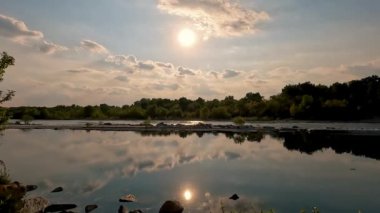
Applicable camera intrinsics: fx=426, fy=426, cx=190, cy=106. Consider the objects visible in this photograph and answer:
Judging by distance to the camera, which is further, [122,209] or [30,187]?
[30,187]

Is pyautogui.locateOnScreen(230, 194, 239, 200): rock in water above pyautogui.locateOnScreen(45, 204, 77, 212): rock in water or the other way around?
the other way around

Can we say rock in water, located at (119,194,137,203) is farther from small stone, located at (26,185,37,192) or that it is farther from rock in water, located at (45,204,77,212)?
small stone, located at (26,185,37,192)

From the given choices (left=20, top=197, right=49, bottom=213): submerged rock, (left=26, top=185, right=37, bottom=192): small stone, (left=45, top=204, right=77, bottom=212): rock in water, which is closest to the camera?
(left=20, top=197, right=49, bottom=213): submerged rock

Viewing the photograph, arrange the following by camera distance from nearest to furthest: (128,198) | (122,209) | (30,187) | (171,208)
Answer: (122,209)
(171,208)
(128,198)
(30,187)

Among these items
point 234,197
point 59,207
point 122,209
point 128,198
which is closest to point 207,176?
point 234,197

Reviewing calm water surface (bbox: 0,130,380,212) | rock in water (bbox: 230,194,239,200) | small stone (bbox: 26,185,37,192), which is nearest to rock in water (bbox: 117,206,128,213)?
calm water surface (bbox: 0,130,380,212)

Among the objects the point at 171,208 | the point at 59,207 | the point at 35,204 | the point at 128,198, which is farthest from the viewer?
the point at 128,198

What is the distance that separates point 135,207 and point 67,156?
118ft

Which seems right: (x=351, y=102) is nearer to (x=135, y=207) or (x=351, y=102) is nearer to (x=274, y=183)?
(x=274, y=183)

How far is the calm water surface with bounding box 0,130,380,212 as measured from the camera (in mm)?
31938

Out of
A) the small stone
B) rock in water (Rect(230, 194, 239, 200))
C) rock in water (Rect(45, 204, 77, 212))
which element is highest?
the small stone

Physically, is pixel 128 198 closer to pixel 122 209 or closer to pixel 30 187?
pixel 122 209

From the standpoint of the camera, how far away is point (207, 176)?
43.7 m

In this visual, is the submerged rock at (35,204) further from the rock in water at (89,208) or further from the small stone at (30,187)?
the small stone at (30,187)
